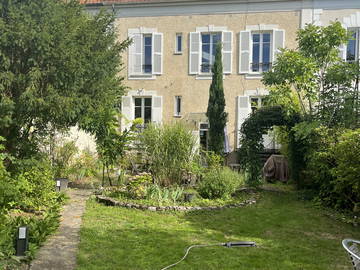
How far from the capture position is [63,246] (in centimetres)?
415

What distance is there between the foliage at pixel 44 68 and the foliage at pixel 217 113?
622 cm

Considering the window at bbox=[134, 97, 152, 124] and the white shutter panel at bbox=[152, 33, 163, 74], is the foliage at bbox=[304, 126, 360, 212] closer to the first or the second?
the white shutter panel at bbox=[152, 33, 163, 74]

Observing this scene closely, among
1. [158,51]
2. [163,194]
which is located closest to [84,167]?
[163,194]

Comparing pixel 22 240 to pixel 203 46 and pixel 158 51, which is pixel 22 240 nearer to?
pixel 158 51

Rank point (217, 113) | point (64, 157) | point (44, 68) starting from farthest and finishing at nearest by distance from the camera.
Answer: point (217, 113) < point (64, 157) < point (44, 68)

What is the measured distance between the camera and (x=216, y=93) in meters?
11.9

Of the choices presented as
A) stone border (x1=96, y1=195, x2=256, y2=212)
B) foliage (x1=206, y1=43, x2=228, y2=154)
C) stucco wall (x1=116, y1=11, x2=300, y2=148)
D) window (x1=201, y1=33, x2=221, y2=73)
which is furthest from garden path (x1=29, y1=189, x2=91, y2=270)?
window (x1=201, y1=33, x2=221, y2=73)

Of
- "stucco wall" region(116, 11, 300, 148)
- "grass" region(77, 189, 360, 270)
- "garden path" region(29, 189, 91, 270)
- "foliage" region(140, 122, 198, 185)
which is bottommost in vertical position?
"grass" region(77, 189, 360, 270)

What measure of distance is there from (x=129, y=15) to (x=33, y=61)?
10.0 meters

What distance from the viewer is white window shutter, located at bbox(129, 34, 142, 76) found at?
1423 centimetres

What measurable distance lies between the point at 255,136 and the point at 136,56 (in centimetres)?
731

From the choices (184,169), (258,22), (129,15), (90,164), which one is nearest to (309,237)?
(184,169)

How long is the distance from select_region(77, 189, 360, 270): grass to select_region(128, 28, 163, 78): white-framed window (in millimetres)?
8549

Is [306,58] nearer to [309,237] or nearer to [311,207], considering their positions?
[311,207]
